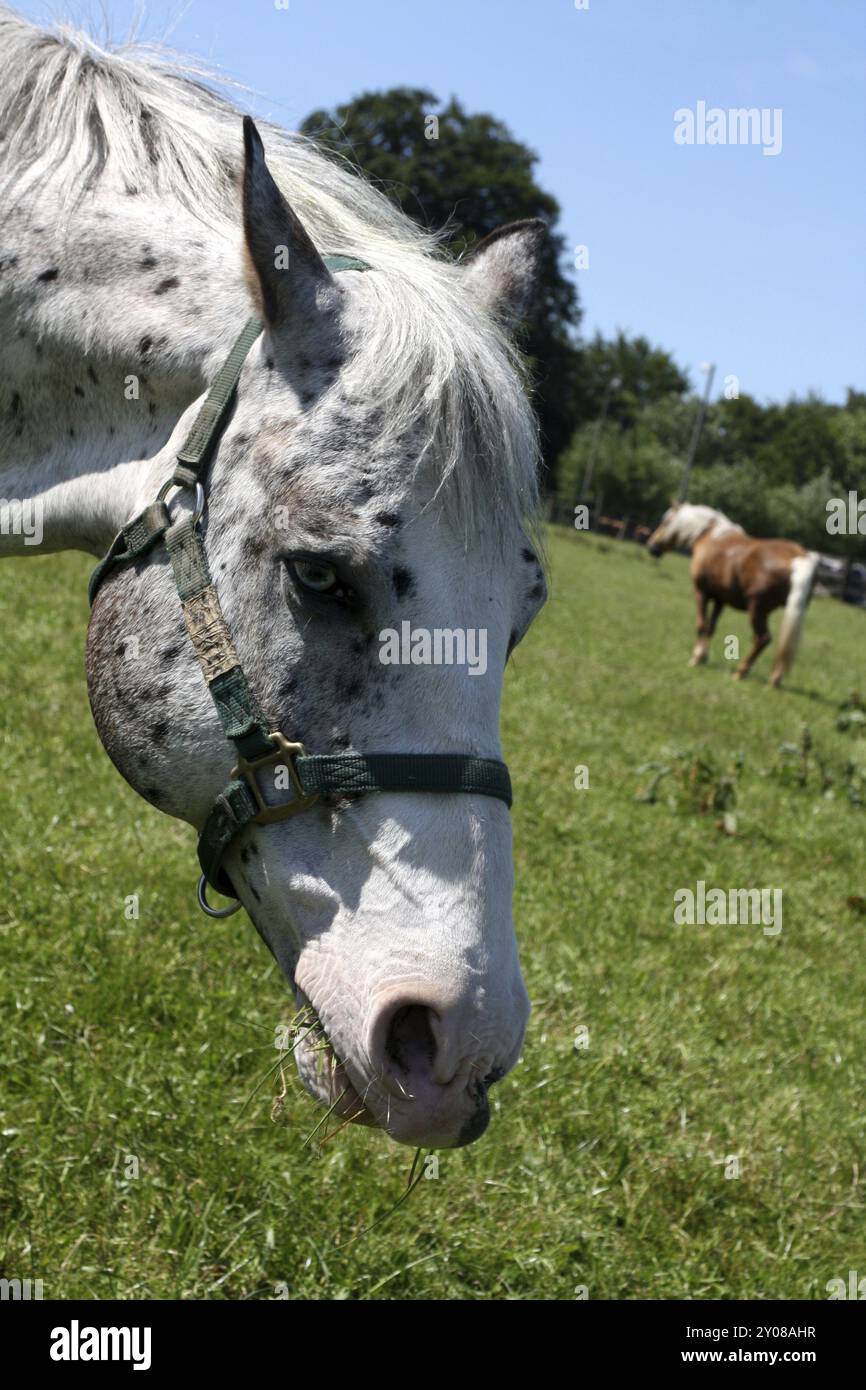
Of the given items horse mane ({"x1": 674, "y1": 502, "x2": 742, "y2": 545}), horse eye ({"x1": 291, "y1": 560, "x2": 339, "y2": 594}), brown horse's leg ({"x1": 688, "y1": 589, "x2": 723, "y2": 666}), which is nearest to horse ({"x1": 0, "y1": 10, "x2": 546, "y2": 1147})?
horse eye ({"x1": 291, "y1": 560, "x2": 339, "y2": 594})

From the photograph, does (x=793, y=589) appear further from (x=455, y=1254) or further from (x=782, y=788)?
(x=455, y=1254)

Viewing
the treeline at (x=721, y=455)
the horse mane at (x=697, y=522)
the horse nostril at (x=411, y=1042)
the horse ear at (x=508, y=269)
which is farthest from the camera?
the treeline at (x=721, y=455)

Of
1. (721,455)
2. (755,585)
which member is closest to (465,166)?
(755,585)

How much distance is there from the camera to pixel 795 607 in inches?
618

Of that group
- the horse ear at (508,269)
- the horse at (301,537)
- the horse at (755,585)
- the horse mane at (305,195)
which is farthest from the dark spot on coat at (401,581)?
the horse at (755,585)

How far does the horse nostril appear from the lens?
5.75ft

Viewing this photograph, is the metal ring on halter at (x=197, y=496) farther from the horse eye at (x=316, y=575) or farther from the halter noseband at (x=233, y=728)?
the horse eye at (x=316, y=575)

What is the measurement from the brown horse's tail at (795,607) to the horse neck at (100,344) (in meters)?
14.3

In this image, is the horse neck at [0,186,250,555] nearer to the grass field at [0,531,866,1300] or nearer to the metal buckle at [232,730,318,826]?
the metal buckle at [232,730,318,826]

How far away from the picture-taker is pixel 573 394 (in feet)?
187

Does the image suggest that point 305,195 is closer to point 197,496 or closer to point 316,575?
point 197,496

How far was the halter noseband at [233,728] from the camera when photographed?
1.85 meters

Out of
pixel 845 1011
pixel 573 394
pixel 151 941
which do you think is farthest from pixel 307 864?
pixel 573 394

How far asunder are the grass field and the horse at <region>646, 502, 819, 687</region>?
912 centimetres
